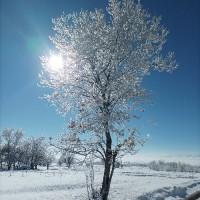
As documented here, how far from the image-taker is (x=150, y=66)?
1442 cm

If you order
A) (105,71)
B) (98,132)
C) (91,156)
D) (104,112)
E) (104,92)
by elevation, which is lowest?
(91,156)

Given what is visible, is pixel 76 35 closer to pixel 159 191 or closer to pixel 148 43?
pixel 148 43

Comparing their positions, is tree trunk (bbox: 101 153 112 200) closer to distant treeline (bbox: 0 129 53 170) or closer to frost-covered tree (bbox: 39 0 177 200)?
frost-covered tree (bbox: 39 0 177 200)

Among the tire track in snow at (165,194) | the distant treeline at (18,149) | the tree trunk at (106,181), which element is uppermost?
the distant treeline at (18,149)

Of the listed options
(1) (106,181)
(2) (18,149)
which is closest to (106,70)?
(1) (106,181)

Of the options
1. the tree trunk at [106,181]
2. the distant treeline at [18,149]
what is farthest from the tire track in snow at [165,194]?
the distant treeline at [18,149]

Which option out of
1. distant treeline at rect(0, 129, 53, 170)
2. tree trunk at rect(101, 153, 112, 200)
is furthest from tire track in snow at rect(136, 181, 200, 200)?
distant treeline at rect(0, 129, 53, 170)

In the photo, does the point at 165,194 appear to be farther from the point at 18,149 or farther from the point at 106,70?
the point at 18,149

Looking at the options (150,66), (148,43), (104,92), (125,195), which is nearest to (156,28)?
(148,43)

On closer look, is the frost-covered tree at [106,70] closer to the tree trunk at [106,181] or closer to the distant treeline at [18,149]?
the tree trunk at [106,181]

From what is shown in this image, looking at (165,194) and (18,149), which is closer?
A: (165,194)

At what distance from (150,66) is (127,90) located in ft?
7.43

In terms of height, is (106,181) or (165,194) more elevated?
(106,181)

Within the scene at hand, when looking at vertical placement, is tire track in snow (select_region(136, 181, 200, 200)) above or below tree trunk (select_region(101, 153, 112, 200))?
below
